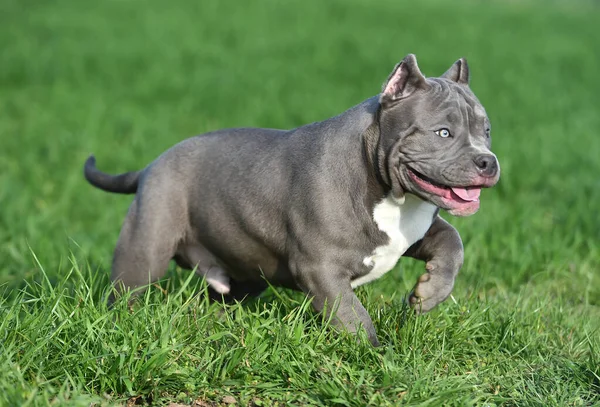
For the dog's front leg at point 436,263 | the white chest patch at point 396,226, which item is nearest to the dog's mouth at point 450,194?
the white chest patch at point 396,226

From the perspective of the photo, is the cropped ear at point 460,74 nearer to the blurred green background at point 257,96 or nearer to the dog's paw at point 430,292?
the dog's paw at point 430,292

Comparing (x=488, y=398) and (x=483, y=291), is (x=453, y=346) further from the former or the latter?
(x=483, y=291)

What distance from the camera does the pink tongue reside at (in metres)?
4.46

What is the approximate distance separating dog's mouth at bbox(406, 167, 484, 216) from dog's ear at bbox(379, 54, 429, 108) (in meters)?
0.39

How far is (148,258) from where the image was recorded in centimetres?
523

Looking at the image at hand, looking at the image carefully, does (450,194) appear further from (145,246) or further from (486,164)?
(145,246)

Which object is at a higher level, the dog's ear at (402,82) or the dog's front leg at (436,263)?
the dog's ear at (402,82)

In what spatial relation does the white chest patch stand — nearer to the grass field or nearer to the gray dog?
the gray dog

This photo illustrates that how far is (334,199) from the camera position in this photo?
4582 mm

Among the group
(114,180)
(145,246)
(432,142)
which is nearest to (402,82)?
(432,142)

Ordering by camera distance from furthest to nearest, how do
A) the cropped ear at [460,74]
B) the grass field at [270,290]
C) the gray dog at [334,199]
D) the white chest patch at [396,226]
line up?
the cropped ear at [460,74] < the white chest patch at [396,226] < the gray dog at [334,199] < the grass field at [270,290]

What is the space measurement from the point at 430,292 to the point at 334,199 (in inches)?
27.8

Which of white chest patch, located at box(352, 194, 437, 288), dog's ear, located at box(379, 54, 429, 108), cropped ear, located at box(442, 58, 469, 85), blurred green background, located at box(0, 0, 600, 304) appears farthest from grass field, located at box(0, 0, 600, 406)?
cropped ear, located at box(442, 58, 469, 85)

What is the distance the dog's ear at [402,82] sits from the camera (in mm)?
4438
